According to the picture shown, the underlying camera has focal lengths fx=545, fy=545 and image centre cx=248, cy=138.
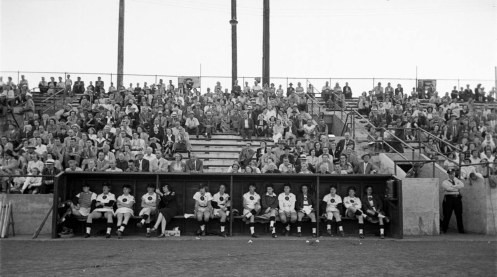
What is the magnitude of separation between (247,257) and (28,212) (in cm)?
838

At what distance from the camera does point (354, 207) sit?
52.7 feet

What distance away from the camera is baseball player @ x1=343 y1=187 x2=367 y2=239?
52.0 feet

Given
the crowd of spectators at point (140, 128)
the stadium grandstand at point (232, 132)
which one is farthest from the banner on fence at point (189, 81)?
the crowd of spectators at point (140, 128)

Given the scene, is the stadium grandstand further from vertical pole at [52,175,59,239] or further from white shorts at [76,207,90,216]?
vertical pole at [52,175,59,239]

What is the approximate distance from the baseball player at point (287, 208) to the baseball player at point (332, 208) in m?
0.95

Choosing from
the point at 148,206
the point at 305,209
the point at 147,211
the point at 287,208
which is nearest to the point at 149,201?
the point at 148,206

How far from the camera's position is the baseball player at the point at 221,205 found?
15.8m

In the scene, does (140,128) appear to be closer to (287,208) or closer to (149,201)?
(149,201)

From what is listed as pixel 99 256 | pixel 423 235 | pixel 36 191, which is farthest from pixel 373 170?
pixel 36 191

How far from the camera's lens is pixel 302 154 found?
1862 centimetres

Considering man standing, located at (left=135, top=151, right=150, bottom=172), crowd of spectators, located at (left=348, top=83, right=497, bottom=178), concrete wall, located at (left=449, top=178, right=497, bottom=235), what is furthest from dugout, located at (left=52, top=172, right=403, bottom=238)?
crowd of spectators, located at (left=348, top=83, right=497, bottom=178)

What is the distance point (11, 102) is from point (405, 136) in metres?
17.1

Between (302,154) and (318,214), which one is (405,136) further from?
(318,214)

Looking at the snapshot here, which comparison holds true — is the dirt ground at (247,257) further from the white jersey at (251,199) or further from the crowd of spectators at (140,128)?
the crowd of spectators at (140,128)
